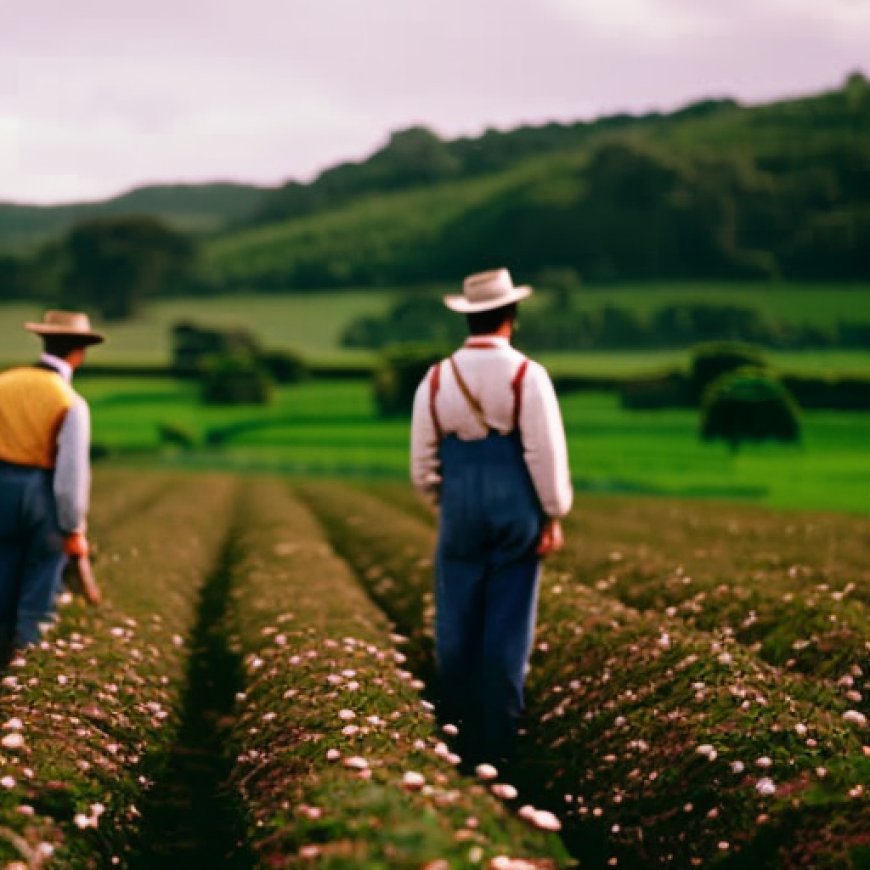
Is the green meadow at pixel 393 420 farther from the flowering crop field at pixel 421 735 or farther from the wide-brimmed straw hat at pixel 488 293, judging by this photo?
the wide-brimmed straw hat at pixel 488 293

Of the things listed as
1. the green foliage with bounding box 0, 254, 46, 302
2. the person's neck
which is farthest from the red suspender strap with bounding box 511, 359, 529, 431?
the green foliage with bounding box 0, 254, 46, 302

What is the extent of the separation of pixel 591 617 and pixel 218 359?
98132 millimetres

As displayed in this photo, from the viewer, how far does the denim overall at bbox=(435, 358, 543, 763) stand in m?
8.83

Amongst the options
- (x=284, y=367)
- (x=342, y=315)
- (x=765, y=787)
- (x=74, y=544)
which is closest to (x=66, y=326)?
(x=74, y=544)

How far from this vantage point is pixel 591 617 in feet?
39.5

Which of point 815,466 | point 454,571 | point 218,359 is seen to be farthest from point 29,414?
point 218,359

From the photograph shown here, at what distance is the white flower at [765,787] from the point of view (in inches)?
288

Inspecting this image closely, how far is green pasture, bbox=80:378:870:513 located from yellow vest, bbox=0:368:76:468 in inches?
1419

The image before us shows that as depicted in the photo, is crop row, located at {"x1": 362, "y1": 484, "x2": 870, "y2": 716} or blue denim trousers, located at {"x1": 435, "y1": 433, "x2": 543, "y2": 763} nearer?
blue denim trousers, located at {"x1": 435, "y1": 433, "x2": 543, "y2": 763}

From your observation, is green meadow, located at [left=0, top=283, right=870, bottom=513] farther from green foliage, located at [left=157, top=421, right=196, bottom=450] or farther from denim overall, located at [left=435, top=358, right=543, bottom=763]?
denim overall, located at [left=435, top=358, right=543, bottom=763]

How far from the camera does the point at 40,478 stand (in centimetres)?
1091

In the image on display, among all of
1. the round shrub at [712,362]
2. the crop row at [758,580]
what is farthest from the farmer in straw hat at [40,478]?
the round shrub at [712,362]

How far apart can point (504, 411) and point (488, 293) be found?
2.98 feet

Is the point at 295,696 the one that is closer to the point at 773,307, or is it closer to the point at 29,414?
the point at 29,414
